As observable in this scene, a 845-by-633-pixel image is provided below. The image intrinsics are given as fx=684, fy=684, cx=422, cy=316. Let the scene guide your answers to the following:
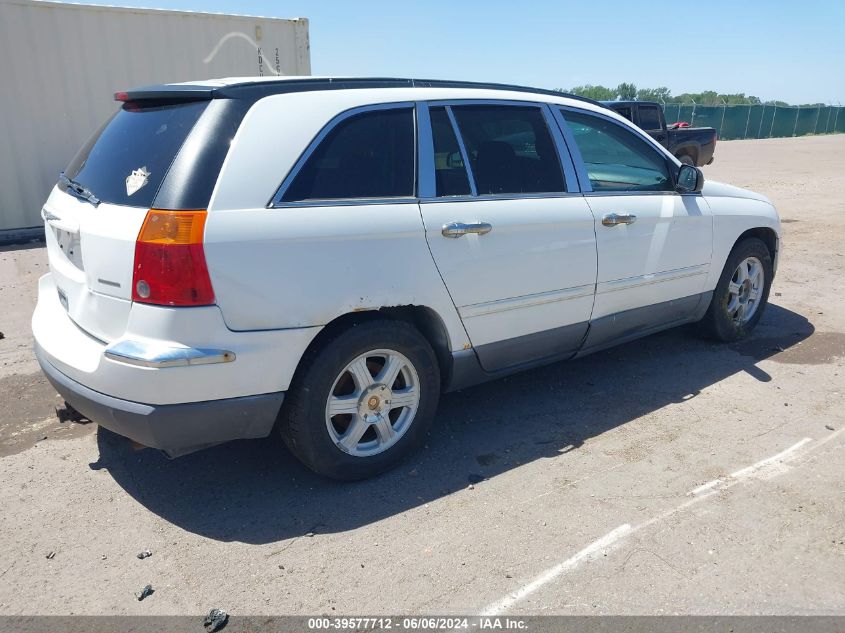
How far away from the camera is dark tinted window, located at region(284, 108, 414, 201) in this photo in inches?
122

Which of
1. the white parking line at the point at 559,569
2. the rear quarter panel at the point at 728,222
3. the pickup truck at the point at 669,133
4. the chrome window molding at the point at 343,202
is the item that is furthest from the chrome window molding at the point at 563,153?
the pickup truck at the point at 669,133

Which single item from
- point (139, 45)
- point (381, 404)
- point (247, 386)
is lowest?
point (381, 404)

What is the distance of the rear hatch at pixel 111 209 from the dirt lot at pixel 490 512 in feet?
3.04

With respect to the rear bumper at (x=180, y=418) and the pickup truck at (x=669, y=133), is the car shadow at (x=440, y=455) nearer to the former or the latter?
the rear bumper at (x=180, y=418)

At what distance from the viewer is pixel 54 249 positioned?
137 inches

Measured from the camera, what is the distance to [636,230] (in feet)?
14.1

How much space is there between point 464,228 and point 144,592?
215cm

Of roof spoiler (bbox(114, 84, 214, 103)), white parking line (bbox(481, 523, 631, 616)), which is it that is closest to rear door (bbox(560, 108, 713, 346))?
white parking line (bbox(481, 523, 631, 616))

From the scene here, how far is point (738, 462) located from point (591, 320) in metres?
1.15

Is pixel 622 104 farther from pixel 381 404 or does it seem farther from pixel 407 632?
pixel 407 632

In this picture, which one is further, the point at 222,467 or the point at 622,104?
the point at 622,104

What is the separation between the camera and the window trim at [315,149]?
2.99 m

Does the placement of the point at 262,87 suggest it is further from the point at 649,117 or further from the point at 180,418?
the point at 649,117

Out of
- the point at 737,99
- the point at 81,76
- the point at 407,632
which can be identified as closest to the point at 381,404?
the point at 407,632
